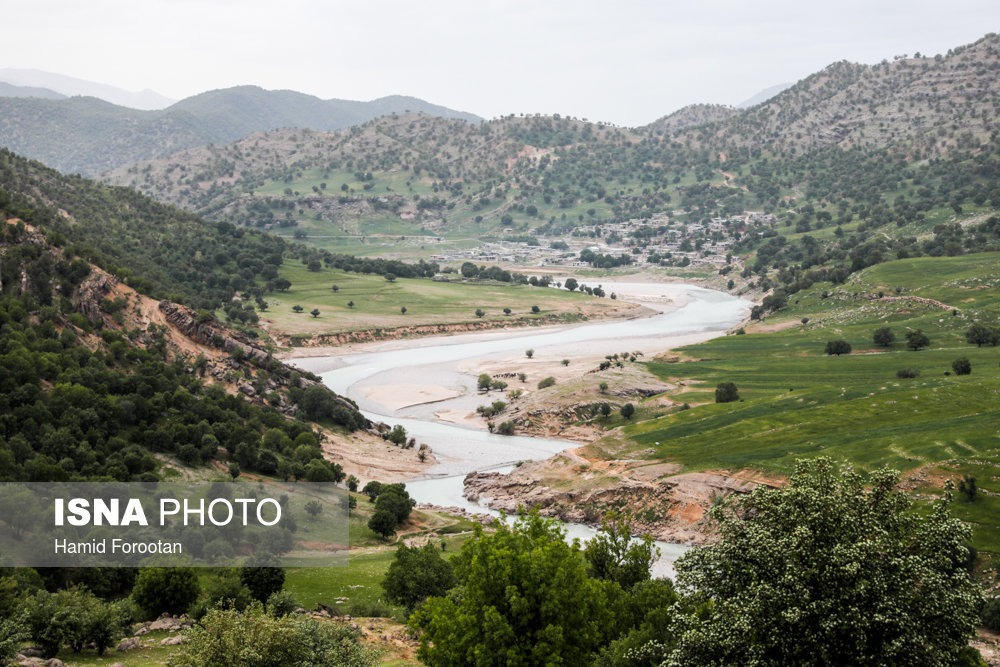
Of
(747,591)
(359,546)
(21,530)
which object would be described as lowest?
(359,546)

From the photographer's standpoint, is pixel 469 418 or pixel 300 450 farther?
pixel 469 418

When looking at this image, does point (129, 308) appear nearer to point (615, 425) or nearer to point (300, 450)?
point (300, 450)

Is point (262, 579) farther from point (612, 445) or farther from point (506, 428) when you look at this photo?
point (506, 428)

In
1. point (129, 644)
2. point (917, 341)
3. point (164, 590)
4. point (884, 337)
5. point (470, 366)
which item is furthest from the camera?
point (470, 366)

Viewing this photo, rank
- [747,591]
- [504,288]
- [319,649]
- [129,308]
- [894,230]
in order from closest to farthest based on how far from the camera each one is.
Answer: [747,591] < [319,649] < [129,308] < [894,230] < [504,288]

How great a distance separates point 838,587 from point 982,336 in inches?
3183

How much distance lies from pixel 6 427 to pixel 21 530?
1391 centimetres

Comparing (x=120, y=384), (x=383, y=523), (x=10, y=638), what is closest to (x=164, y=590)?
(x=10, y=638)

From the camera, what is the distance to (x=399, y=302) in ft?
551

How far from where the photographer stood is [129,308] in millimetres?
77688

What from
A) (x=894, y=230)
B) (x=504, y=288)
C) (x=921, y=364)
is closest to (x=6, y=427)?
(x=921, y=364)

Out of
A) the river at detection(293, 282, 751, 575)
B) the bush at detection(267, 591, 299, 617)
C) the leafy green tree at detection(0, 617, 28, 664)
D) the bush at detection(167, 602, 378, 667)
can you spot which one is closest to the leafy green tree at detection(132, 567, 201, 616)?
the bush at detection(267, 591, 299, 617)

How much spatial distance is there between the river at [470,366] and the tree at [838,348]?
26708 mm

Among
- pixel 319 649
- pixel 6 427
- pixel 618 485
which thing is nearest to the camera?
pixel 319 649
